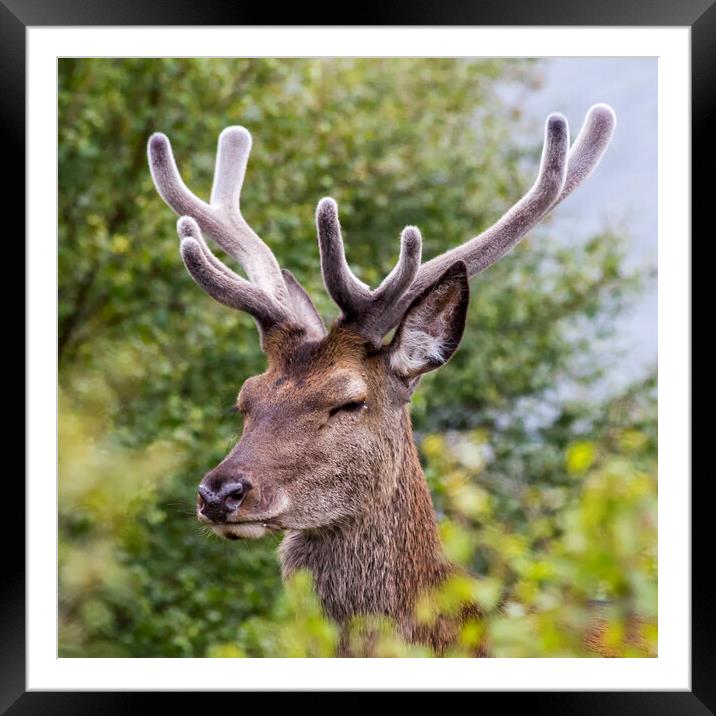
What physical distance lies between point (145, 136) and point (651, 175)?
317cm

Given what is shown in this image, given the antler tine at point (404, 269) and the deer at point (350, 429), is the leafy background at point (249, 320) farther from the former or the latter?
the antler tine at point (404, 269)

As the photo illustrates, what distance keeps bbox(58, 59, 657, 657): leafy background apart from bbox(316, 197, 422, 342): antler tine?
1.71m

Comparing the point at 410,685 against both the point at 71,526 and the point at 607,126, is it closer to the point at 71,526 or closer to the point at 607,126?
the point at 607,126

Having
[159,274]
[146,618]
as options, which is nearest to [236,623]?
[146,618]

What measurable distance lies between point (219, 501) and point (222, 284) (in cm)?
80

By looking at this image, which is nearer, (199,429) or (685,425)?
(685,425)

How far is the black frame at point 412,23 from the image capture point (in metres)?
3.22

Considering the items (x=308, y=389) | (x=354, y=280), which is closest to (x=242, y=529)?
(x=308, y=389)

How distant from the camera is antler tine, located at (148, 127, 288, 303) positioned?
4.06m

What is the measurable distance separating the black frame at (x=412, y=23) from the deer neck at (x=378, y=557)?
466 mm

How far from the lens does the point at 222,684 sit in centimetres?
322

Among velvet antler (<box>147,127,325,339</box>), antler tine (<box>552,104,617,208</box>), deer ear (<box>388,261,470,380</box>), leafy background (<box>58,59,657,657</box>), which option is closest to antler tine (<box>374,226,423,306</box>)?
deer ear (<box>388,261,470,380</box>)

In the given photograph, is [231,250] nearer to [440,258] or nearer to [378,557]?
[440,258]

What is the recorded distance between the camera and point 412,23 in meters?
3.39
